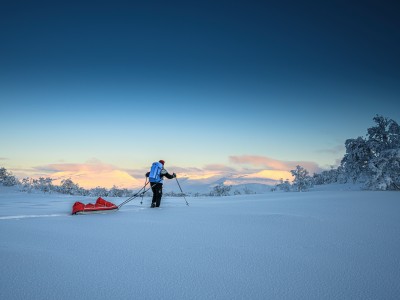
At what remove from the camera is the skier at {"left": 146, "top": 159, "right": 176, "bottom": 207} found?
9938 millimetres

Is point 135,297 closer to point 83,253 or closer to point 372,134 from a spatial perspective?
point 83,253

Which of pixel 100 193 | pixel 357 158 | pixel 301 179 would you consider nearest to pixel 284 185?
pixel 301 179

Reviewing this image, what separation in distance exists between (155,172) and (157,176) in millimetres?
196

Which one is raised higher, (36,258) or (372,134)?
(372,134)

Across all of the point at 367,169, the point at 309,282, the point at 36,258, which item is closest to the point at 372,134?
the point at 367,169

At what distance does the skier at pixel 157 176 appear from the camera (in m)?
9.94

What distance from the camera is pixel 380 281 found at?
2.33 metres

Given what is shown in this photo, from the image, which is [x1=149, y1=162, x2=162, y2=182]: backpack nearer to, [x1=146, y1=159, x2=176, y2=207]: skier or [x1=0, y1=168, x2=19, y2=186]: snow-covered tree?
[x1=146, y1=159, x2=176, y2=207]: skier

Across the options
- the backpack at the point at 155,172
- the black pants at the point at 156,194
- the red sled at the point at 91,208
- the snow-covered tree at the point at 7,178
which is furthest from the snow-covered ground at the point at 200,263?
the snow-covered tree at the point at 7,178

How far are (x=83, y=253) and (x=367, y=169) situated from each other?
21185 mm

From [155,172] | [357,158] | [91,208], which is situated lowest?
[91,208]

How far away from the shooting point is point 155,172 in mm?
10359

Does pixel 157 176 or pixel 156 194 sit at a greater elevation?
pixel 157 176

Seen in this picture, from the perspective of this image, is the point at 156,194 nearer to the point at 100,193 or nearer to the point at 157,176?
the point at 157,176
